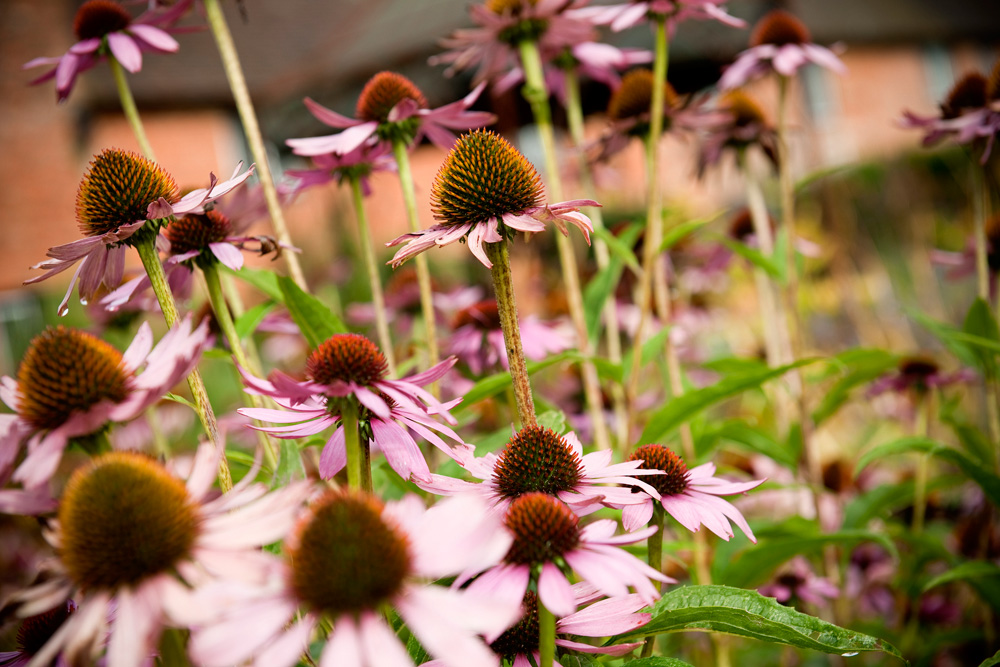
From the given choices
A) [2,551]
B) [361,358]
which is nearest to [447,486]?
[361,358]

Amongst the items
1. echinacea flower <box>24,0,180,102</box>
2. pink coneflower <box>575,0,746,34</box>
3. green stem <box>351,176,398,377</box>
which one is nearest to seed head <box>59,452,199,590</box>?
green stem <box>351,176,398,377</box>

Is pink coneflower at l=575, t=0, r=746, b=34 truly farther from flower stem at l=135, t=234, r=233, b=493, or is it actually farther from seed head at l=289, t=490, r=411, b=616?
seed head at l=289, t=490, r=411, b=616

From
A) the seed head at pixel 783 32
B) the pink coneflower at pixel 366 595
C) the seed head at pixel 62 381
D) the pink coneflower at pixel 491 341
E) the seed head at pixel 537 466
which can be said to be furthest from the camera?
the seed head at pixel 783 32

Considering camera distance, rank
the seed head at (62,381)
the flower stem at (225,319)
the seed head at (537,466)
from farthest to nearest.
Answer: the flower stem at (225,319)
the seed head at (537,466)
the seed head at (62,381)

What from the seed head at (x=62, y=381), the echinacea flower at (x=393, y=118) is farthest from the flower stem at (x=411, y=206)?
the seed head at (x=62, y=381)

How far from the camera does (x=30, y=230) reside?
364 inches

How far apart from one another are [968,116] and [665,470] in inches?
35.8

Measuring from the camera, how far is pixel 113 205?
2.27ft

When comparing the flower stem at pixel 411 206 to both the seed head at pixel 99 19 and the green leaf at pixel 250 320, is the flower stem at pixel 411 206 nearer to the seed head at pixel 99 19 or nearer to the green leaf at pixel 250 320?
the green leaf at pixel 250 320

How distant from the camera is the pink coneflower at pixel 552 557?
484mm

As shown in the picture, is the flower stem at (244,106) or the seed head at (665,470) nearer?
the seed head at (665,470)

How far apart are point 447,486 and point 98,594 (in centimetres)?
28

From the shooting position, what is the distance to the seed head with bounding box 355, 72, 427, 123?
958 mm

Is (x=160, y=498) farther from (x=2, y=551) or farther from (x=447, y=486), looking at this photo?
(x=2, y=551)
